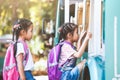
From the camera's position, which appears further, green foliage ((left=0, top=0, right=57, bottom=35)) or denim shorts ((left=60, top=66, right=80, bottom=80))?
denim shorts ((left=60, top=66, right=80, bottom=80))

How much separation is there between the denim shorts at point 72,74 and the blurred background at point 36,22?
23 cm

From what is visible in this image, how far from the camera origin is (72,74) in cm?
365

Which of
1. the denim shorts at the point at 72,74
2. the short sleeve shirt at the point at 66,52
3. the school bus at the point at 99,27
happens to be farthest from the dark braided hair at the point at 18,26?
the denim shorts at the point at 72,74

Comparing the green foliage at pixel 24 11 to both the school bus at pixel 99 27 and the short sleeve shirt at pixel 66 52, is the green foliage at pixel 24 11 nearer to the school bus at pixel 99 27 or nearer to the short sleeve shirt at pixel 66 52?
the school bus at pixel 99 27

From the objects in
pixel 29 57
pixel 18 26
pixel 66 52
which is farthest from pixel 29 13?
pixel 66 52

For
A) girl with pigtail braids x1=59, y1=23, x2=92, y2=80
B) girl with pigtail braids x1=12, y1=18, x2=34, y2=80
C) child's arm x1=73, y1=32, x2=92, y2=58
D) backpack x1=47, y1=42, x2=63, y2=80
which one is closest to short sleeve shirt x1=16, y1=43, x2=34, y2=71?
girl with pigtail braids x1=12, y1=18, x2=34, y2=80

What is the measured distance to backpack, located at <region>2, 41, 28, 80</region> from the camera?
354 cm

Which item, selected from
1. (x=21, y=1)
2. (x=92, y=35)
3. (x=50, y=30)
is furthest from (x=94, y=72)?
(x=21, y=1)

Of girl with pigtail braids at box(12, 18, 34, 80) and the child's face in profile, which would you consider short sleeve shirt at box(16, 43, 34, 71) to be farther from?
the child's face in profile

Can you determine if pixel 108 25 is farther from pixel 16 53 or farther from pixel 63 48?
pixel 16 53

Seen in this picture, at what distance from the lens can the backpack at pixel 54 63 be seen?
3592 millimetres

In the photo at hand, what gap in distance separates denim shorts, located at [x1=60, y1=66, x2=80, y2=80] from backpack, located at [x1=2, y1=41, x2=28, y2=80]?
17.4 inches

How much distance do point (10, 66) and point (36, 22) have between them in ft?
1.76

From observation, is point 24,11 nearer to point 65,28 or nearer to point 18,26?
point 18,26
